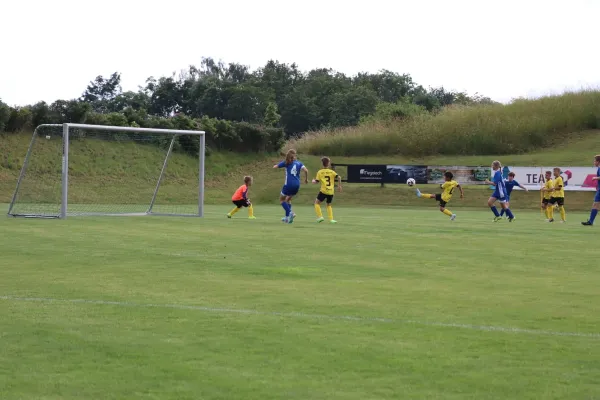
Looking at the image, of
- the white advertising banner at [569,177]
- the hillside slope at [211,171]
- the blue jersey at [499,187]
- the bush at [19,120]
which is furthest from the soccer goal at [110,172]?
the white advertising banner at [569,177]

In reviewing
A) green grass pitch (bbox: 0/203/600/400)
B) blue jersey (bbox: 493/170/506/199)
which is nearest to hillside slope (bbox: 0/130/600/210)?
blue jersey (bbox: 493/170/506/199)

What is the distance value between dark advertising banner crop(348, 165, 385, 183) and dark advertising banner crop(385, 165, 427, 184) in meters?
0.42

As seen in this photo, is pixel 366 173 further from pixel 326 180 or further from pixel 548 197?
pixel 326 180

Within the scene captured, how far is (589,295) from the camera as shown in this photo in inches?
448

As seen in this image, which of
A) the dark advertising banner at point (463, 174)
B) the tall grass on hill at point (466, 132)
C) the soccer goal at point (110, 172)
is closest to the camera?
the soccer goal at point (110, 172)

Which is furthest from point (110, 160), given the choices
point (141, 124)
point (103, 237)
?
point (103, 237)

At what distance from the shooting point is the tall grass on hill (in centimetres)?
6969

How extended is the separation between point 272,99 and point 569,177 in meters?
64.0

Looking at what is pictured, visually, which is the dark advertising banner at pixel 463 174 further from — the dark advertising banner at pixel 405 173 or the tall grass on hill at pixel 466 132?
the tall grass on hill at pixel 466 132

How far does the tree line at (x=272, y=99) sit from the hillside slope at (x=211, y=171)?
5.32 metres

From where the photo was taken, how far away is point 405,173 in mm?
55844

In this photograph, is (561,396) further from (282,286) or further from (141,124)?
(141,124)

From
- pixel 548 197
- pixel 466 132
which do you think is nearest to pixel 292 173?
pixel 548 197

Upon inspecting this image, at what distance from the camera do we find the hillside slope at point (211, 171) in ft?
153
